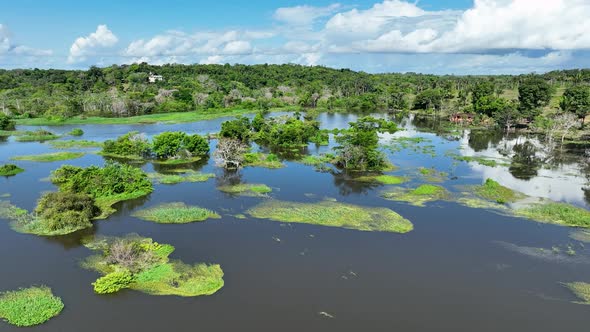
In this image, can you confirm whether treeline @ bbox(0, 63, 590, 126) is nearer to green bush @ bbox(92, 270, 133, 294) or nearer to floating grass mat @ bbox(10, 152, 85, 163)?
floating grass mat @ bbox(10, 152, 85, 163)

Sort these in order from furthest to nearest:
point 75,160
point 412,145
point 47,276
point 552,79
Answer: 1. point 552,79
2. point 412,145
3. point 75,160
4. point 47,276

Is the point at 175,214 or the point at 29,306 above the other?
the point at 175,214

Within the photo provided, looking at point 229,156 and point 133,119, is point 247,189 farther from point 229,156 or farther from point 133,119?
point 133,119

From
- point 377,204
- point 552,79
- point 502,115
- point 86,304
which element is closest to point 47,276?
Answer: point 86,304

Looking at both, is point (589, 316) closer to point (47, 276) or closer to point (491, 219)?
point (491, 219)

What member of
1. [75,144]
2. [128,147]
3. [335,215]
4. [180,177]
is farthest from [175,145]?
[335,215]

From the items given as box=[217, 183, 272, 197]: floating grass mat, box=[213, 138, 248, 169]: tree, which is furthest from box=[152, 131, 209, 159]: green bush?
box=[217, 183, 272, 197]: floating grass mat

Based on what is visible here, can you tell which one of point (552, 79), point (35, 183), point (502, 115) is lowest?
→ point (35, 183)
